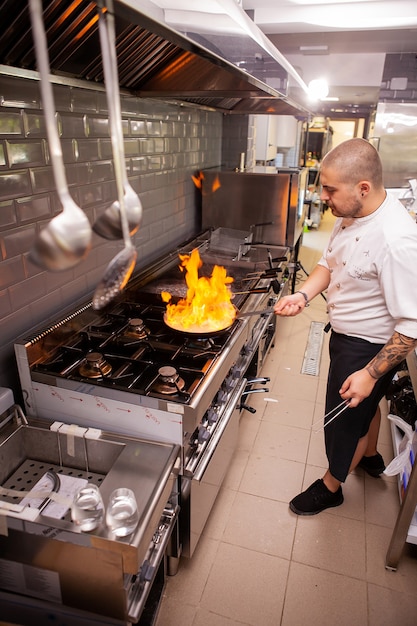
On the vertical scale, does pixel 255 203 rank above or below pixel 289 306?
above

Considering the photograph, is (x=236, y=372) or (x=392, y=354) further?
(x=236, y=372)

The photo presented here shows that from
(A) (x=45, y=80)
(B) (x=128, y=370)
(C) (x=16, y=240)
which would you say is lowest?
(B) (x=128, y=370)

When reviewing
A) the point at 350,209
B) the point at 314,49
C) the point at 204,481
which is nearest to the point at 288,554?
the point at 204,481

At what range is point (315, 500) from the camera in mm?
2105

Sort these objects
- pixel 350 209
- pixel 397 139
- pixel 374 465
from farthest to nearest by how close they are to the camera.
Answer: pixel 397 139 → pixel 374 465 → pixel 350 209

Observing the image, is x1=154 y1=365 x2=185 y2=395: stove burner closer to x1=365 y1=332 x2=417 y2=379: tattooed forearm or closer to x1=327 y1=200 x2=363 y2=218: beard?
x1=365 y1=332 x2=417 y2=379: tattooed forearm

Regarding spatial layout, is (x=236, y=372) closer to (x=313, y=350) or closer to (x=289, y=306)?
(x=289, y=306)

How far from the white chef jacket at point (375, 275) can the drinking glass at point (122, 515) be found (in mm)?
1083

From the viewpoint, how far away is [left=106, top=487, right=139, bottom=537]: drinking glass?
113cm

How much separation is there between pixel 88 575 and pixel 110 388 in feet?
1.73

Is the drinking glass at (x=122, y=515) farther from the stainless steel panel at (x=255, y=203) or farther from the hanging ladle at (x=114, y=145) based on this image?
the stainless steel panel at (x=255, y=203)

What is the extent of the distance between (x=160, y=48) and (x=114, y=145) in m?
1.28

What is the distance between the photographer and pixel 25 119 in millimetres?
1512

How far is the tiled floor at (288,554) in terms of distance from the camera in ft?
5.41
